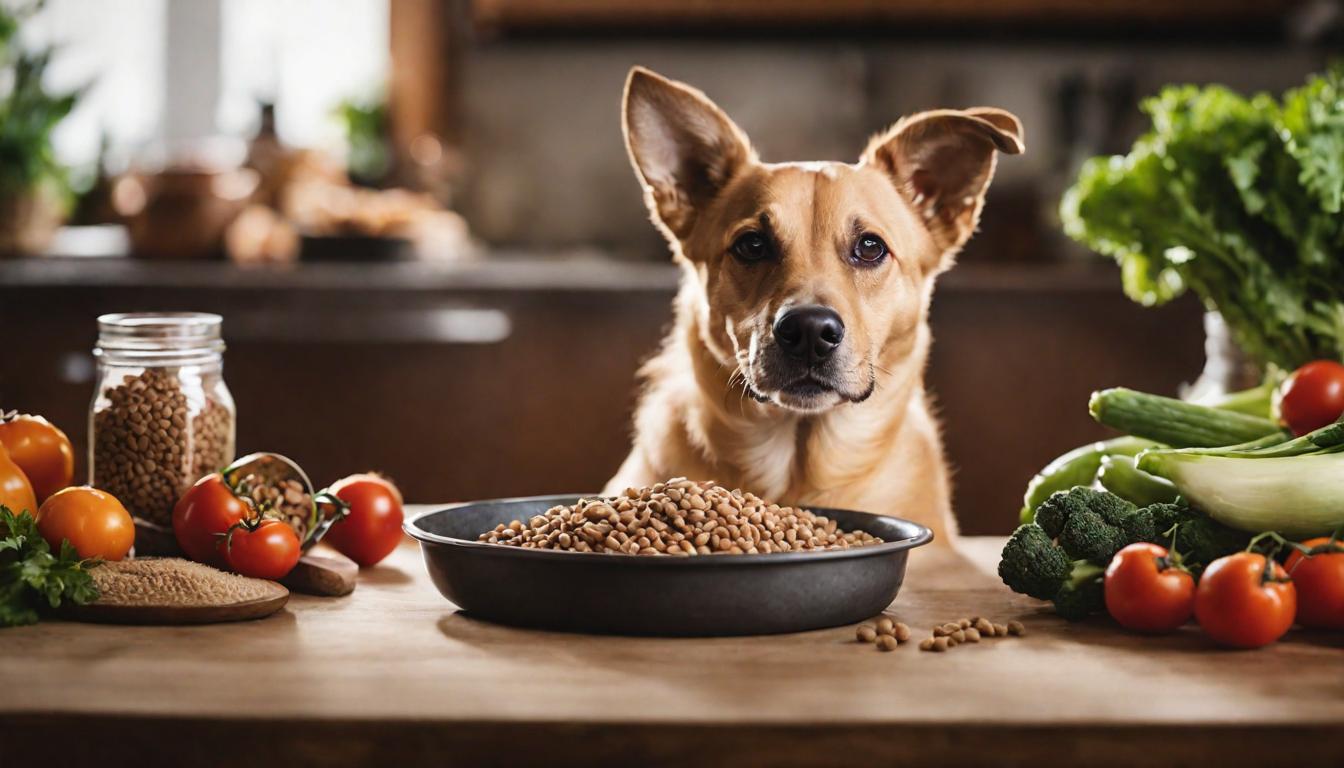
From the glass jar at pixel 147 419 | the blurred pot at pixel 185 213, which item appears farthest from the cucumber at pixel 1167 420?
the blurred pot at pixel 185 213

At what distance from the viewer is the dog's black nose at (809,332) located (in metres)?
1.86

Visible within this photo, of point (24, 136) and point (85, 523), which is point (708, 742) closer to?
point (85, 523)

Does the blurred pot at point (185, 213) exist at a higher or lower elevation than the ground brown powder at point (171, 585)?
higher

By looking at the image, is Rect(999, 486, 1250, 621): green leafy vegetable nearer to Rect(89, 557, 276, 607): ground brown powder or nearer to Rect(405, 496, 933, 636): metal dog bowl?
Rect(405, 496, 933, 636): metal dog bowl

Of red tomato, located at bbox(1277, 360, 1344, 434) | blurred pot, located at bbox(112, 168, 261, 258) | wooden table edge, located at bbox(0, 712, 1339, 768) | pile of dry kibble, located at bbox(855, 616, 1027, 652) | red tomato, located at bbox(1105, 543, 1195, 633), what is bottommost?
wooden table edge, located at bbox(0, 712, 1339, 768)

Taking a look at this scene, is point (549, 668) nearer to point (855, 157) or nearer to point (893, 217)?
point (893, 217)

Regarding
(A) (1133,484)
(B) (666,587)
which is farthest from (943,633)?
(A) (1133,484)

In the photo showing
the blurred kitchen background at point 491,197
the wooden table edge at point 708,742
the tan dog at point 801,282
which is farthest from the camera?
the blurred kitchen background at point 491,197

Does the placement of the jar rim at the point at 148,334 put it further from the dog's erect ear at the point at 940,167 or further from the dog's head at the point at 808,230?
the dog's erect ear at the point at 940,167

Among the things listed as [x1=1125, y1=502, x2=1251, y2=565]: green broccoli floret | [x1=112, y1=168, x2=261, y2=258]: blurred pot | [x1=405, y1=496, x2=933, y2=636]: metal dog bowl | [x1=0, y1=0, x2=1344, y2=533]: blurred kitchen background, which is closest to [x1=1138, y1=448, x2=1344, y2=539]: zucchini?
[x1=1125, y1=502, x2=1251, y2=565]: green broccoli floret

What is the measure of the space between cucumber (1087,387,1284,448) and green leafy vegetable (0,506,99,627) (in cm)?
126

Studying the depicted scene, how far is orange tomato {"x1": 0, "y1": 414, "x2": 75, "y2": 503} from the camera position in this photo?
5.51 ft

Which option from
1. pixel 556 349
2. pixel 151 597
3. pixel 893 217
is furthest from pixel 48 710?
pixel 556 349

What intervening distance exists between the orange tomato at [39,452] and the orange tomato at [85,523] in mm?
168
